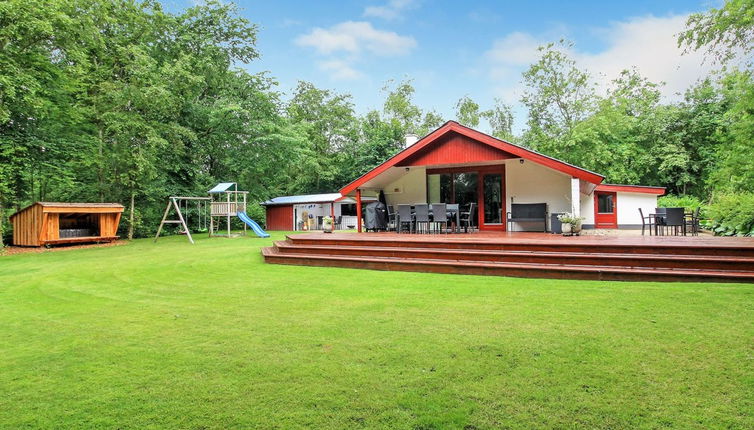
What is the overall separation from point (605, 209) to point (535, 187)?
32.2 ft

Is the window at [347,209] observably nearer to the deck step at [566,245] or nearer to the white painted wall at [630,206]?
the white painted wall at [630,206]

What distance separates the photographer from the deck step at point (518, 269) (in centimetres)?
555

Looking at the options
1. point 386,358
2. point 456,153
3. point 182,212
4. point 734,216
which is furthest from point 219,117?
point 734,216

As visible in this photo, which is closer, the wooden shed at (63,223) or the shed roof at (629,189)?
the wooden shed at (63,223)

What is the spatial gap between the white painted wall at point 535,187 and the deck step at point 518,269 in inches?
223

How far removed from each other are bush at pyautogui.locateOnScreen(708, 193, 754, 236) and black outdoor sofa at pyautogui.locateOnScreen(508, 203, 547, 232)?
15.4ft

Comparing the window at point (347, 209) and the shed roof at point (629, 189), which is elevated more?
the shed roof at point (629, 189)

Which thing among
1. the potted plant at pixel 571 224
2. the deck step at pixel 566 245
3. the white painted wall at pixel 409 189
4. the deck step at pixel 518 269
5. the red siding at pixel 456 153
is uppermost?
the red siding at pixel 456 153

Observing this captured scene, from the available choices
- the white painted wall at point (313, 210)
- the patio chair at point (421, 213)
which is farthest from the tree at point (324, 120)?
the patio chair at point (421, 213)

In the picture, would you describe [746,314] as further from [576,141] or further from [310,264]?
[576,141]

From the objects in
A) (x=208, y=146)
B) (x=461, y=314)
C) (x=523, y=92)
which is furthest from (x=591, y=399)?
(x=523, y=92)

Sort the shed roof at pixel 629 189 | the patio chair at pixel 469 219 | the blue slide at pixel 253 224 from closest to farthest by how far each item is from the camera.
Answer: the patio chair at pixel 469 219, the blue slide at pixel 253 224, the shed roof at pixel 629 189

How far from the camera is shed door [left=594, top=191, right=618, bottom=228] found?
18.8 metres

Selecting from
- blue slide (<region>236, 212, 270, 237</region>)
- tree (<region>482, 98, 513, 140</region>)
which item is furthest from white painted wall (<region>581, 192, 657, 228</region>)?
tree (<region>482, 98, 513, 140</region>)
